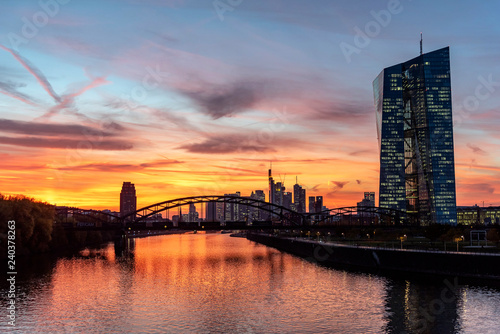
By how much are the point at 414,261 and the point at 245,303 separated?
3617 centimetres

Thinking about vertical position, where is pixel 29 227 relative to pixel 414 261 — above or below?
above

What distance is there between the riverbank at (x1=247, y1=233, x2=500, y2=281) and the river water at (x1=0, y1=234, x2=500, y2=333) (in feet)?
13.4

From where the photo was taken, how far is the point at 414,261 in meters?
79.7

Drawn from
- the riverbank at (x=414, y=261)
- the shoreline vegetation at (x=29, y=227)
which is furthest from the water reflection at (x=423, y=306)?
the shoreline vegetation at (x=29, y=227)

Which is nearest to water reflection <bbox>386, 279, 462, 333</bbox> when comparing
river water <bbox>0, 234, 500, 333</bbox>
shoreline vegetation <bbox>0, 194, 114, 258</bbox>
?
river water <bbox>0, 234, 500, 333</bbox>

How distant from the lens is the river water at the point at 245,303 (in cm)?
4309

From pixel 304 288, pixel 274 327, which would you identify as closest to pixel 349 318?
pixel 274 327

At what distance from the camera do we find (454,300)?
53.2 m

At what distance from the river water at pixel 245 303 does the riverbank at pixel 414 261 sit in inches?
161

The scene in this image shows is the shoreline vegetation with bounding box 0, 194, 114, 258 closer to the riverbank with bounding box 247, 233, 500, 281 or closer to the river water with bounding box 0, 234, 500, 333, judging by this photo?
the river water with bounding box 0, 234, 500, 333

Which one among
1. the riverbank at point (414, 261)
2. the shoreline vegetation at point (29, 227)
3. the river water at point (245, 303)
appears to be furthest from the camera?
the shoreline vegetation at point (29, 227)

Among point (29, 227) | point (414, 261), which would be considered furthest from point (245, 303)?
point (29, 227)

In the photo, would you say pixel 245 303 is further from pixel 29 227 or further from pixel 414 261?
pixel 29 227

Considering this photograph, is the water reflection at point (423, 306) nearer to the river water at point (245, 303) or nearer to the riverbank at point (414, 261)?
the river water at point (245, 303)
